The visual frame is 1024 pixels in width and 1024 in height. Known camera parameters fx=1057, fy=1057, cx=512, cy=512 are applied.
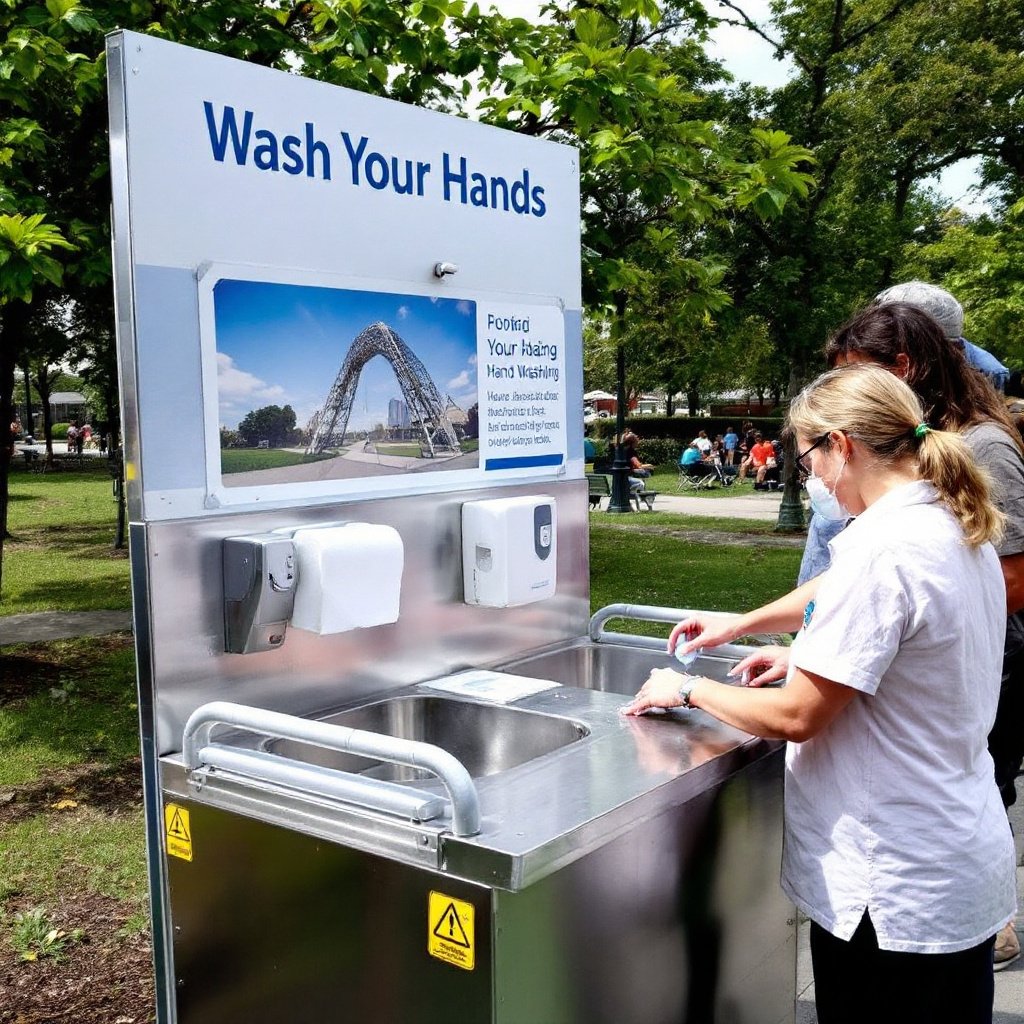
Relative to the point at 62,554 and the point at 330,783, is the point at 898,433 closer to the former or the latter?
the point at 330,783

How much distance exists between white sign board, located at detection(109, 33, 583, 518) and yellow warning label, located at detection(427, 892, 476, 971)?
3.32ft

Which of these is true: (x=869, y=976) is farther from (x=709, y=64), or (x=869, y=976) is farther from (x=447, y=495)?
(x=709, y=64)

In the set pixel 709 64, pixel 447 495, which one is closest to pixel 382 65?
pixel 447 495

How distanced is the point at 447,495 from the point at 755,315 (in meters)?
12.3

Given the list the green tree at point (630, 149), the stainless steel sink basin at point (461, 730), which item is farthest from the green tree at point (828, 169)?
the stainless steel sink basin at point (461, 730)

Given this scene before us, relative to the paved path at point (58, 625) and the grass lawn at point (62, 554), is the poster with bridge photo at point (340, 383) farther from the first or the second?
the grass lawn at point (62, 554)

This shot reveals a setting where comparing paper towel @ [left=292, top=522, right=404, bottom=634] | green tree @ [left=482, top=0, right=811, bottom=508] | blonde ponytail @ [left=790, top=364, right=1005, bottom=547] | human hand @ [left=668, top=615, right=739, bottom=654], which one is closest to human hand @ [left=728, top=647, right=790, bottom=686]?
human hand @ [left=668, top=615, right=739, bottom=654]

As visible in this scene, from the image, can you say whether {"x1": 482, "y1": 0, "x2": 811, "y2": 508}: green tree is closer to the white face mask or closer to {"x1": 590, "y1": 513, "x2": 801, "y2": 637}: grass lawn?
{"x1": 590, "y1": 513, "x2": 801, "y2": 637}: grass lawn

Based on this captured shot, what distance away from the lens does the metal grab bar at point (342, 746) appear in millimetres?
1810

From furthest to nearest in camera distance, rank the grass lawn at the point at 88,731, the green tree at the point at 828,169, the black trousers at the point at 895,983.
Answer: the green tree at the point at 828,169, the grass lawn at the point at 88,731, the black trousers at the point at 895,983

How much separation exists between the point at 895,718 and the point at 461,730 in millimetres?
1233

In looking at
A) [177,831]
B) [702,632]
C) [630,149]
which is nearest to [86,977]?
[177,831]

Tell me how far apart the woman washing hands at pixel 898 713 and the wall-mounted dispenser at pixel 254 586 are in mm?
1036

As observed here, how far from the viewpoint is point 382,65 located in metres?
5.59
